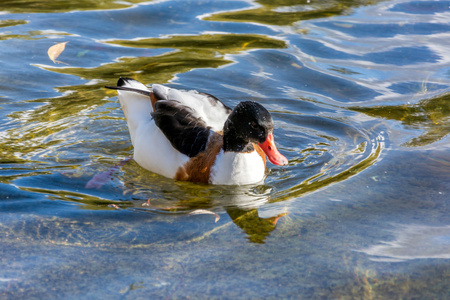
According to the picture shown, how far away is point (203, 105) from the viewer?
6008mm

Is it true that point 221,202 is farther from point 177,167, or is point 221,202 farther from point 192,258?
point 192,258

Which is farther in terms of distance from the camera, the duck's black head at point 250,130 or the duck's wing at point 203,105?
the duck's wing at point 203,105

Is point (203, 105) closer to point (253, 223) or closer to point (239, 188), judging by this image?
point (239, 188)

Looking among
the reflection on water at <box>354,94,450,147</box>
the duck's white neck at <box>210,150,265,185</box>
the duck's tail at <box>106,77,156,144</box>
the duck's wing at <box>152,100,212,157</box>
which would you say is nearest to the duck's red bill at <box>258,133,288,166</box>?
the duck's white neck at <box>210,150,265,185</box>

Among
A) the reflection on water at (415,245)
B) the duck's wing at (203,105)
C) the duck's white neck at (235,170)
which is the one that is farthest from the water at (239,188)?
the duck's wing at (203,105)

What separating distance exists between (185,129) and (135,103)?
0.95m

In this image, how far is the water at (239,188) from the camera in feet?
12.8

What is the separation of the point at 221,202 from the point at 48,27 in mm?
5586

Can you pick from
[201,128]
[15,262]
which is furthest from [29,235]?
[201,128]

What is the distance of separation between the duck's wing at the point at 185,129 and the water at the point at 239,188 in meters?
0.39

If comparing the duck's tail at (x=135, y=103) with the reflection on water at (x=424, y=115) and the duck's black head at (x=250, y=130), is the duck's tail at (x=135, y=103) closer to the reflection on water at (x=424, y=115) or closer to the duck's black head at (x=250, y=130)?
the duck's black head at (x=250, y=130)

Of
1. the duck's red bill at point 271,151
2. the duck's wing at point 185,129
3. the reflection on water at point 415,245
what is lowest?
the reflection on water at point 415,245

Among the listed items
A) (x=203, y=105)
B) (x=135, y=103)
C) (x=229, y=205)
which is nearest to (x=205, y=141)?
(x=203, y=105)

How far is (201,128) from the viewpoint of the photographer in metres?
5.80
